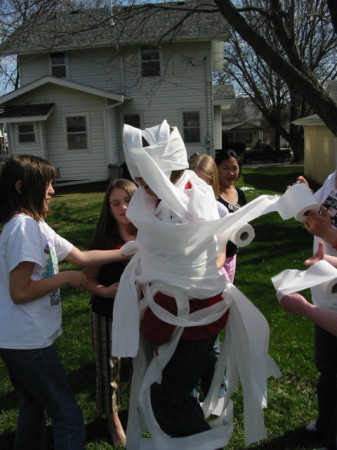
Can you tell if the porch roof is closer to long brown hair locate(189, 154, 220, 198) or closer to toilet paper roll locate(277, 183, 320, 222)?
long brown hair locate(189, 154, 220, 198)

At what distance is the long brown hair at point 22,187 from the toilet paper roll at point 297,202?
1138 mm

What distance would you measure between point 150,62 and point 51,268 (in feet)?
59.0

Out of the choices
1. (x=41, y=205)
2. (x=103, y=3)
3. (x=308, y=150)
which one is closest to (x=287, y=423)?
(x=41, y=205)

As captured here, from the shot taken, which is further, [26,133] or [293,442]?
[26,133]

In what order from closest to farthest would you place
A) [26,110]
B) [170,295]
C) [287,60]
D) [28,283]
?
[170,295] < [28,283] < [287,60] < [26,110]

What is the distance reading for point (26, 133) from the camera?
18578mm

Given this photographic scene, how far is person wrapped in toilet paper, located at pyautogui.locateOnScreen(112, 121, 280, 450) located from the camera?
2039 millimetres

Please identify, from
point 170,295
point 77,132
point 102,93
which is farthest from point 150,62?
point 170,295

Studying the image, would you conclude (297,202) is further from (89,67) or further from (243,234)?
(89,67)

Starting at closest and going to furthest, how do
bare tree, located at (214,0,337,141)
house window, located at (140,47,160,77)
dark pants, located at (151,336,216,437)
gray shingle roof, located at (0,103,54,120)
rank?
dark pants, located at (151,336,216,437)
bare tree, located at (214,0,337,141)
gray shingle roof, located at (0,103,54,120)
house window, located at (140,47,160,77)

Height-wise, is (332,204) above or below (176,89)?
below

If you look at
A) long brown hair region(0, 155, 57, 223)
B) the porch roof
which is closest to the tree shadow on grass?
long brown hair region(0, 155, 57, 223)

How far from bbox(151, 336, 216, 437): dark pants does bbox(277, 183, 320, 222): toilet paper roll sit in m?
0.67

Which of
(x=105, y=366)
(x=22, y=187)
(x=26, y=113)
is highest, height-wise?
(x=26, y=113)
